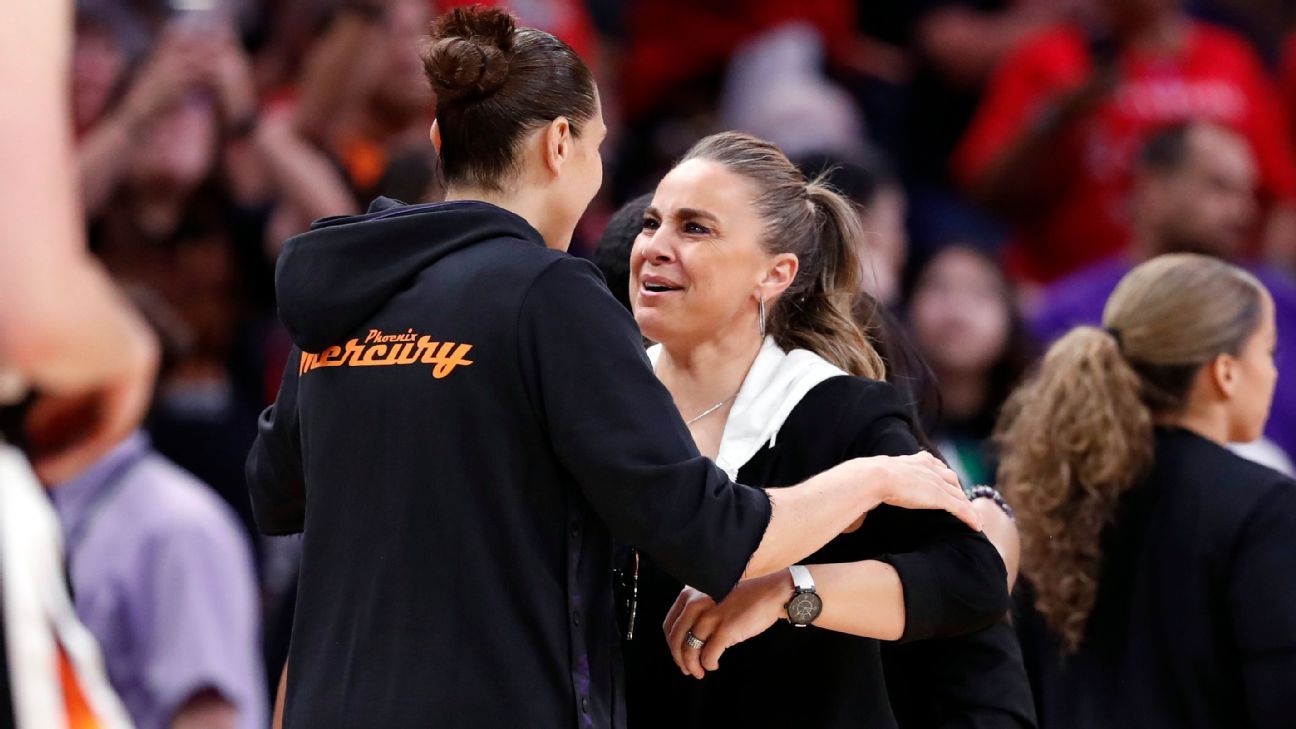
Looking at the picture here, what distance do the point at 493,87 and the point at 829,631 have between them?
37.5 inches

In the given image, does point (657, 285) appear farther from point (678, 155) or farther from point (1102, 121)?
point (1102, 121)

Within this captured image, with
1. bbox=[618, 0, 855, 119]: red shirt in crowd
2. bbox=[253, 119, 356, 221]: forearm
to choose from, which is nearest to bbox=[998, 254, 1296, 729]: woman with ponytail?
bbox=[253, 119, 356, 221]: forearm

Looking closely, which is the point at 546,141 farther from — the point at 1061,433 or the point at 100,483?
the point at 100,483

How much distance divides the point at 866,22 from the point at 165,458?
12.3ft

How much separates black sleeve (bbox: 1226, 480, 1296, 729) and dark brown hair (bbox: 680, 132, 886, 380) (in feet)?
2.59

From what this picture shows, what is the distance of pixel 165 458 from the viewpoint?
4.74 m

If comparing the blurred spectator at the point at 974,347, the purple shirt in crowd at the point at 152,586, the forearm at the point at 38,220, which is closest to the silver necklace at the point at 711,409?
the forearm at the point at 38,220

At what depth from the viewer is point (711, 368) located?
115 inches

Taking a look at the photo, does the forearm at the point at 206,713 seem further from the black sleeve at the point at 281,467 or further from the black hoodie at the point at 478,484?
the black hoodie at the point at 478,484

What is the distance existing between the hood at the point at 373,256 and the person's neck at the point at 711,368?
56 centimetres

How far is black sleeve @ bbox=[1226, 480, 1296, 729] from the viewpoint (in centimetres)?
314

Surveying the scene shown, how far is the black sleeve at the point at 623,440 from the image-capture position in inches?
89.9

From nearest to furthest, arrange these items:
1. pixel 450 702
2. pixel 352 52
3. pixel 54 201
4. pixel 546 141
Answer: pixel 54 201
pixel 450 702
pixel 546 141
pixel 352 52

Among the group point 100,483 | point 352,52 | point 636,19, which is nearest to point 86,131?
point 352,52
